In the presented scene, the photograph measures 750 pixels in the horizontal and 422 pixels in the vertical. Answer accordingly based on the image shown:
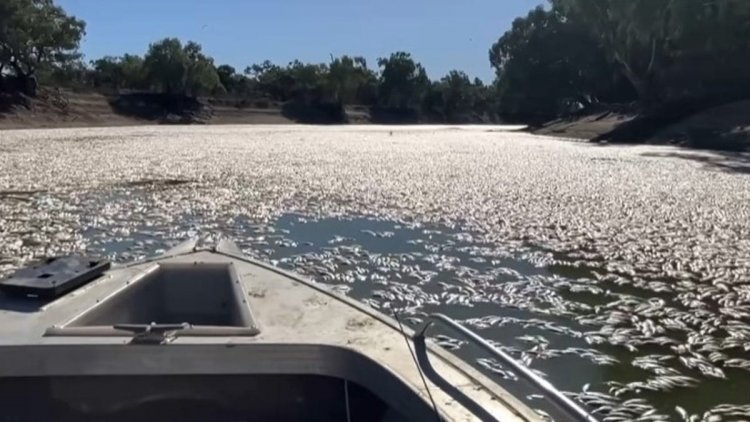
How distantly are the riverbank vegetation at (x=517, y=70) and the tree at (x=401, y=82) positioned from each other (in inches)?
5.5

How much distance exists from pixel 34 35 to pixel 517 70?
140ft

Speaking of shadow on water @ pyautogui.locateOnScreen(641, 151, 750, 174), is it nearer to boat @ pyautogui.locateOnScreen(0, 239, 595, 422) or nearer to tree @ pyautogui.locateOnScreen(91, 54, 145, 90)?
boat @ pyautogui.locateOnScreen(0, 239, 595, 422)

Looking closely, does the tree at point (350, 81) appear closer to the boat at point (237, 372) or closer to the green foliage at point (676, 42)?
the green foliage at point (676, 42)

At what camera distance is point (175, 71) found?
276ft

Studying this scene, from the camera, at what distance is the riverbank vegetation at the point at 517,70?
4338 cm

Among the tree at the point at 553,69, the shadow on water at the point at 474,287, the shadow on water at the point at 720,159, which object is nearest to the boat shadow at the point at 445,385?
the shadow on water at the point at 474,287

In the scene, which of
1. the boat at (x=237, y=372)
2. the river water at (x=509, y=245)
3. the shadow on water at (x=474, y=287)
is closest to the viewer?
the boat at (x=237, y=372)

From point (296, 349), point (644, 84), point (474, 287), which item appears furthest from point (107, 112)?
point (296, 349)

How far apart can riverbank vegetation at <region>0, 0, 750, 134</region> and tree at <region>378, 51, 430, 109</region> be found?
5.5 inches

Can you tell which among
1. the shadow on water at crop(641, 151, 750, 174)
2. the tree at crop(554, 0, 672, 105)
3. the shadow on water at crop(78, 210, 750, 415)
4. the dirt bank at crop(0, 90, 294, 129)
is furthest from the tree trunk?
the shadow on water at crop(78, 210, 750, 415)

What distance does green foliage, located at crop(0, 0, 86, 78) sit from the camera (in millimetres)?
61906

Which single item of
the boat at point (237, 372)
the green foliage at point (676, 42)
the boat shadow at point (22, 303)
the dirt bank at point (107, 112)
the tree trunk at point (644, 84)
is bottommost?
the dirt bank at point (107, 112)

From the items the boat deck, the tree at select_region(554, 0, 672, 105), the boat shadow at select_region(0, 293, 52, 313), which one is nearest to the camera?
the boat deck

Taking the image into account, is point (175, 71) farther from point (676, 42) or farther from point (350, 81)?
point (676, 42)
